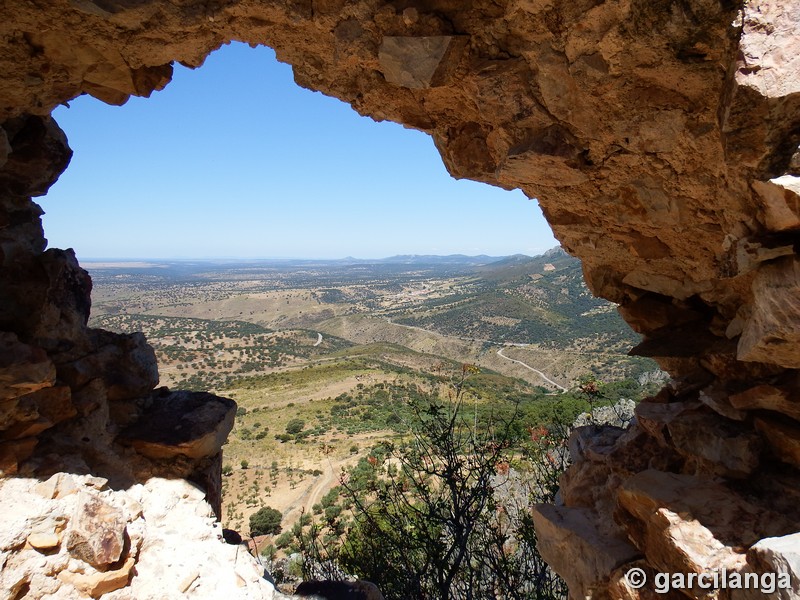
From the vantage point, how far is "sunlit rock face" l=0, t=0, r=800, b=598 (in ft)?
9.53

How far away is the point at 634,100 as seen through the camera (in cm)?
345

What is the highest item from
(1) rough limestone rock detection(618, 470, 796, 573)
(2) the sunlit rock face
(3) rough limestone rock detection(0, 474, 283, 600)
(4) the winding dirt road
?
(2) the sunlit rock face

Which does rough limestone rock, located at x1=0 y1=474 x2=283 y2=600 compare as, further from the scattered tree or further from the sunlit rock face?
the scattered tree

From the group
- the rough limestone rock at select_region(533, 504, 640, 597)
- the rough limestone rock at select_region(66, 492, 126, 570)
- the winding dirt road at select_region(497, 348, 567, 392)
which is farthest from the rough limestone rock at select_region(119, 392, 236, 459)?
the winding dirt road at select_region(497, 348, 567, 392)

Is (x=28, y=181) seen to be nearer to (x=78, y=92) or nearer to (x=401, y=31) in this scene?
(x=78, y=92)

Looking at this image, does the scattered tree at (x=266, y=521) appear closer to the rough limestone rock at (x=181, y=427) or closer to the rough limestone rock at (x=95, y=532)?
the rough limestone rock at (x=181, y=427)

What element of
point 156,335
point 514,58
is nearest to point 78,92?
point 514,58

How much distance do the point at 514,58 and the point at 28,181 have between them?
5.69 meters

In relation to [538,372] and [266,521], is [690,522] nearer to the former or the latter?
[266,521]

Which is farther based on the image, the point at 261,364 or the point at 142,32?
the point at 261,364

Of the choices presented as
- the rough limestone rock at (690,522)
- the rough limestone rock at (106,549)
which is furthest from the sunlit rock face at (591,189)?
the rough limestone rock at (106,549)

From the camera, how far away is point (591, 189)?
438cm

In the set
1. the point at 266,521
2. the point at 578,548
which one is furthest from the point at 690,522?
the point at 266,521

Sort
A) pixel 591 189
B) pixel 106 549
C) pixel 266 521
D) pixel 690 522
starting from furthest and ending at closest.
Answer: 1. pixel 266 521
2. pixel 591 189
3. pixel 106 549
4. pixel 690 522
